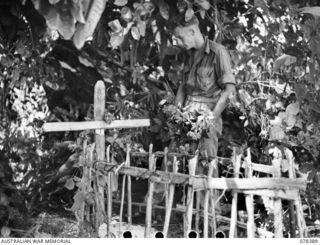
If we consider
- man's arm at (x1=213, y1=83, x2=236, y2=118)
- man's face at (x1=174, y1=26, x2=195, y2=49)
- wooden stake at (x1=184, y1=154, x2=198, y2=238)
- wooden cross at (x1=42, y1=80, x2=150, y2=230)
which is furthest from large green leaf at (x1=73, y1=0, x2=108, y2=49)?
wooden cross at (x1=42, y1=80, x2=150, y2=230)

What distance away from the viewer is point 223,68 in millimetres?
3408

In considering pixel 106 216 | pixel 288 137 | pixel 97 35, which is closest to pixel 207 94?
pixel 288 137

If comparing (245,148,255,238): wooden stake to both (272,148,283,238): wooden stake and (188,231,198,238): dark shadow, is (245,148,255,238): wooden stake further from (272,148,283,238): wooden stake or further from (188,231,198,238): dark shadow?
(188,231,198,238): dark shadow

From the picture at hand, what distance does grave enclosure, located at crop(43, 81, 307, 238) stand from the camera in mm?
2629

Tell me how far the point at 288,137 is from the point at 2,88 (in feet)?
7.87

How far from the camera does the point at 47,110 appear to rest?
5.25 meters

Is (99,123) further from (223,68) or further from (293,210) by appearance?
(293,210)

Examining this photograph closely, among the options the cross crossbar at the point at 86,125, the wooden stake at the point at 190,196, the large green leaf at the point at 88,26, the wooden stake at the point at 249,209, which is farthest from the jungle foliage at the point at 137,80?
the wooden stake at the point at 190,196

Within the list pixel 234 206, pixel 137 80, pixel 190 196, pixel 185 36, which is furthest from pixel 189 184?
pixel 137 80

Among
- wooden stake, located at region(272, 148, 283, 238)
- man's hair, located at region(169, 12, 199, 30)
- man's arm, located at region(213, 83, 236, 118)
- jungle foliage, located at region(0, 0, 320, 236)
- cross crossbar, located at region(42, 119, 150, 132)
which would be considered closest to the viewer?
wooden stake, located at region(272, 148, 283, 238)

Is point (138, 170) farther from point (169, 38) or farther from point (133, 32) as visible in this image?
point (169, 38)

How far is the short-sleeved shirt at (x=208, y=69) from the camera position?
343 centimetres

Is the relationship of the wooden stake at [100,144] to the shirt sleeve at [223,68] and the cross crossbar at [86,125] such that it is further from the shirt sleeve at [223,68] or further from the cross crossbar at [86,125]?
the shirt sleeve at [223,68]

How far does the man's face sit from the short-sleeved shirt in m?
0.13
